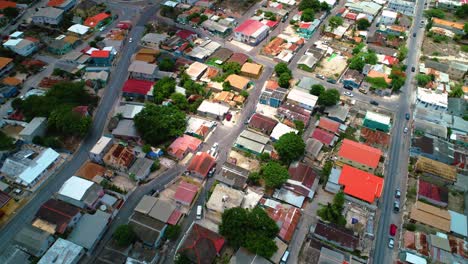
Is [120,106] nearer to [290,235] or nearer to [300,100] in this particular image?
Answer: [300,100]

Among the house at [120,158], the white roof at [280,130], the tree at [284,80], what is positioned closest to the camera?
the house at [120,158]

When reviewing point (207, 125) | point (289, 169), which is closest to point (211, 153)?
point (207, 125)

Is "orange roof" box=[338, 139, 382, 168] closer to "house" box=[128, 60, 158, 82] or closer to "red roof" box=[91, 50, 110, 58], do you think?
"house" box=[128, 60, 158, 82]

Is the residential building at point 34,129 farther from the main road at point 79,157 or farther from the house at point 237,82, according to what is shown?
the house at point 237,82

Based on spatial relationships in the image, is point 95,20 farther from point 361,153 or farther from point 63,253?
point 361,153

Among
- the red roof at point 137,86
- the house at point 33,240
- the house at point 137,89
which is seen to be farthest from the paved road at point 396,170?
the red roof at point 137,86
